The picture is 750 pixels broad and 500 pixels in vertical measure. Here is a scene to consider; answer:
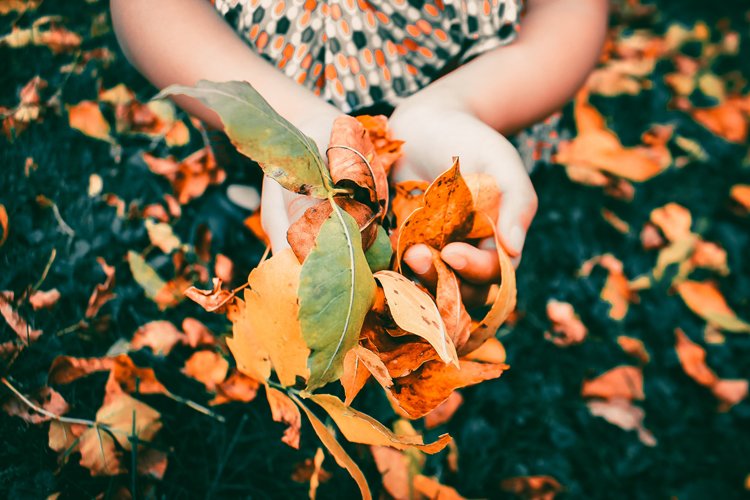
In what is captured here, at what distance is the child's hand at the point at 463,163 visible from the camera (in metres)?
0.67

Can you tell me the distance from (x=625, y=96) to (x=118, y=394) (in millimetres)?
1457

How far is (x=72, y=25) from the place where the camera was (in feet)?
4.41

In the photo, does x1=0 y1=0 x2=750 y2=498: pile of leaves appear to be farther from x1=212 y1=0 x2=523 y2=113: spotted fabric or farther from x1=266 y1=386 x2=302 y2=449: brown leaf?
x1=212 y1=0 x2=523 y2=113: spotted fabric

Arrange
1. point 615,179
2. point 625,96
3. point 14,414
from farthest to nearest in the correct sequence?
point 625,96
point 615,179
point 14,414

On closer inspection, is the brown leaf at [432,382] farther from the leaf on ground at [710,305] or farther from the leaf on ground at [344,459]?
the leaf on ground at [710,305]

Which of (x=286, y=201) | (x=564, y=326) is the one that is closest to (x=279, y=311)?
(x=286, y=201)

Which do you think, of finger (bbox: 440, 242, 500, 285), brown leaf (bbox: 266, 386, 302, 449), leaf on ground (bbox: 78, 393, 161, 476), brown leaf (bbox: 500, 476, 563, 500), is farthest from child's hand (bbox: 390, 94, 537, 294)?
leaf on ground (bbox: 78, 393, 161, 476)

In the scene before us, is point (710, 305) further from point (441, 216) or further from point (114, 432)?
point (114, 432)

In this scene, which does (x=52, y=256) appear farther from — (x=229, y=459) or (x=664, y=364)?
(x=664, y=364)

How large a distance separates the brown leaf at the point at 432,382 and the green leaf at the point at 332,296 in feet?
0.46

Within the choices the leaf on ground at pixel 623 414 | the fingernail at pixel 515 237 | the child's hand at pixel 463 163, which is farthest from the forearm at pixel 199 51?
the leaf on ground at pixel 623 414

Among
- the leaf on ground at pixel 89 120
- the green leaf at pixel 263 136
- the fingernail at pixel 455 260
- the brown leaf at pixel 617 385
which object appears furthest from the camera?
the leaf on ground at pixel 89 120

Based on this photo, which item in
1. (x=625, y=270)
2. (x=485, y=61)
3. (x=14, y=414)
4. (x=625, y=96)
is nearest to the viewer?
(x=14, y=414)

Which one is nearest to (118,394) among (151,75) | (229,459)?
(229,459)
